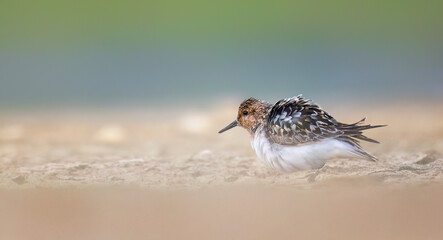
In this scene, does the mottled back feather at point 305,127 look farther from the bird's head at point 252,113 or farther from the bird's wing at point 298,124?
the bird's head at point 252,113

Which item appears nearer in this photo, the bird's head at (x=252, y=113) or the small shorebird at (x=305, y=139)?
the small shorebird at (x=305, y=139)

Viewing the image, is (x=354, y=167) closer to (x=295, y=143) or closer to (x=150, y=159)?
(x=295, y=143)

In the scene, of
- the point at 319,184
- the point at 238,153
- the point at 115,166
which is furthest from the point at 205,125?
the point at 319,184

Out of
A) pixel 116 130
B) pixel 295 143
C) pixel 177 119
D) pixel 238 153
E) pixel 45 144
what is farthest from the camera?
pixel 177 119

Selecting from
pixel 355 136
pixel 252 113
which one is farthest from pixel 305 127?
pixel 252 113

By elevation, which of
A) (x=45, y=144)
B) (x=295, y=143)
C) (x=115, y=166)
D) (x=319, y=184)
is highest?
(x=45, y=144)

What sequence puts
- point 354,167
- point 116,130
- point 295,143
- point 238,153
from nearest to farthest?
point 295,143
point 354,167
point 238,153
point 116,130

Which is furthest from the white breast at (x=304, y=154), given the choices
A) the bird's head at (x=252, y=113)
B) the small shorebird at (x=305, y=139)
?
the bird's head at (x=252, y=113)

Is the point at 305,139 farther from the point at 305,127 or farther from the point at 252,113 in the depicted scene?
the point at 252,113

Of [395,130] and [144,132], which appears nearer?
[395,130]
